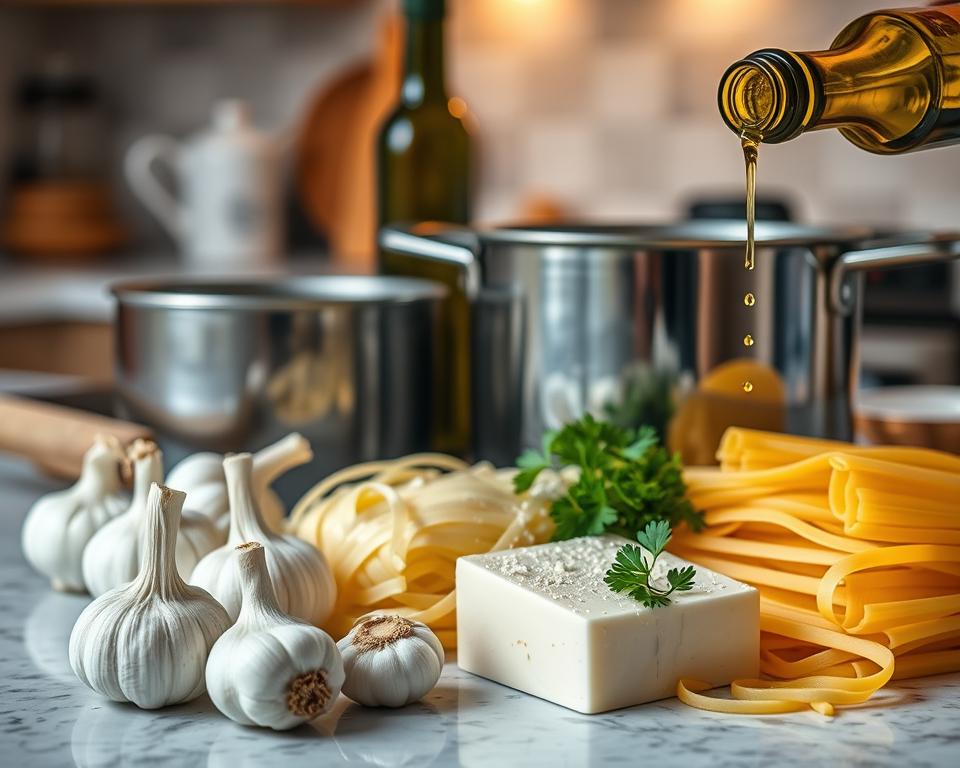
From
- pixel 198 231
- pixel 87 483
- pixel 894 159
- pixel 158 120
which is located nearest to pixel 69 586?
pixel 87 483

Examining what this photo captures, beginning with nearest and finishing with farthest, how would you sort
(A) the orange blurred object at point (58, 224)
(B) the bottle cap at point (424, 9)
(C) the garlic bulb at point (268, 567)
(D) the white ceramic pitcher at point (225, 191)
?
(C) the garlic bulb at point (268, 567) → (B) the bottle cap at point (424, 9) → (D) the white ceramic pitcher at point (225, 191) → (A) the orange blurred object at point (58, 224)

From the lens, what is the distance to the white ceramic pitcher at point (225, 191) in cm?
293

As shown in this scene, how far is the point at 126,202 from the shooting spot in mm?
3549

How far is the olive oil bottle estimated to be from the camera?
712 millimetres

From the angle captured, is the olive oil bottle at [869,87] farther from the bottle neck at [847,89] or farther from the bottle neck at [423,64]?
the bottle neck at [423,64]

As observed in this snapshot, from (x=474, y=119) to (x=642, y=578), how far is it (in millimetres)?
2431

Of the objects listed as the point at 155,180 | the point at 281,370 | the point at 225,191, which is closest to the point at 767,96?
the point at 281,370

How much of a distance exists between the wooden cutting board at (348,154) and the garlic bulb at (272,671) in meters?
2.31

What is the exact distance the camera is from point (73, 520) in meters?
0.88

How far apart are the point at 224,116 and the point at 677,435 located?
7.30 feet

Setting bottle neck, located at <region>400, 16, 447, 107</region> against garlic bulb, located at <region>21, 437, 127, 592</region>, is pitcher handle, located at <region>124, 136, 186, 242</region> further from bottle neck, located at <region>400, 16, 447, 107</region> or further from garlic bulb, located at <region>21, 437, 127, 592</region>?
garlic bulb, located at <region>21, 437, 127, 592</region>

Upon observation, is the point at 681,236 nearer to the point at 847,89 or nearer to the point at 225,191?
the point at 847,89

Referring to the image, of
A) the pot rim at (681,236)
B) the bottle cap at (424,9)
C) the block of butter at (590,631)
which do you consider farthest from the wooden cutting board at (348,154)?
the block of butter at (590,631)

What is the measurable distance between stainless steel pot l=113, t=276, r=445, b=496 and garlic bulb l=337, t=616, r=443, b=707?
361mm
